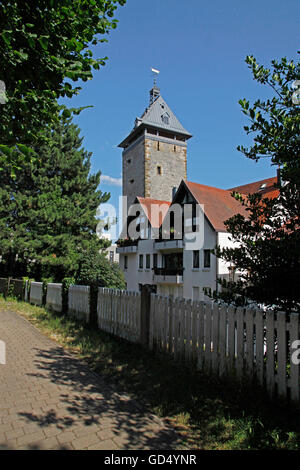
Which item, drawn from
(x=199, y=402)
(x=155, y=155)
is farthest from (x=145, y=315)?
(x=155, y=155)

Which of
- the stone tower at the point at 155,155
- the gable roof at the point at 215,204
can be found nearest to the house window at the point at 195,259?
the gable roof at the point at 215,204

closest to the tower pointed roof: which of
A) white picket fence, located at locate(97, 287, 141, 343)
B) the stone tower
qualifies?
the stone tower

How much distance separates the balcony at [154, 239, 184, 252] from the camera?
26.0 metres

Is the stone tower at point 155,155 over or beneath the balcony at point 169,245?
over

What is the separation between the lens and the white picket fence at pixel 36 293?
16556 millimetres

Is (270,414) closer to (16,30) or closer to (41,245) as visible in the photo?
(16,30)

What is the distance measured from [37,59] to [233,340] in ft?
19.6

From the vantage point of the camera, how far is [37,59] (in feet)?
17.5

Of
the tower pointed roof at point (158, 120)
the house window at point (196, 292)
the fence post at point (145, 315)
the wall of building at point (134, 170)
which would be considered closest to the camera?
the fence post at point (145, 315)

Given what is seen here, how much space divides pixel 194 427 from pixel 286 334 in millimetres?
1780

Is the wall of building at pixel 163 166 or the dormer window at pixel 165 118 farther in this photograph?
the dormer window at pixel 165 118

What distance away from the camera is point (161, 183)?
4612cm

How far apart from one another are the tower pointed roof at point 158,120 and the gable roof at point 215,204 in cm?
2615

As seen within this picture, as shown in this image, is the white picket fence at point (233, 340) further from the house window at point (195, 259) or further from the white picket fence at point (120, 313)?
the house window at point (195, 259)
